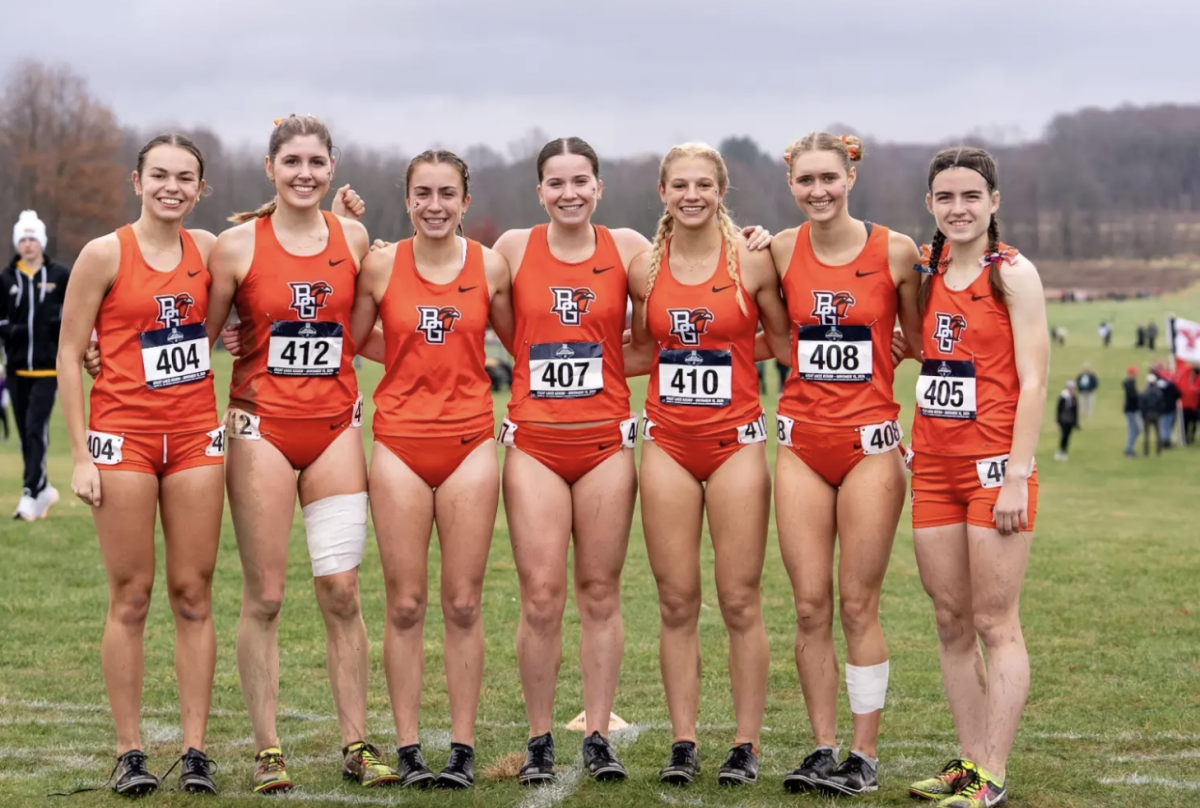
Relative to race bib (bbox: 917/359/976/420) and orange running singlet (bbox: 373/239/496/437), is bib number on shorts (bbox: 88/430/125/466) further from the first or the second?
race bib (bbox: 917/359/976/420)

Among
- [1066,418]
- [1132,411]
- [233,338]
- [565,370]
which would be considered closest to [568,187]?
[565,370]

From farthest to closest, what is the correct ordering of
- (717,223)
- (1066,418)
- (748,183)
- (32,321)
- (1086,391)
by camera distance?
1. (748,183)
2. (1086,391)
3. (1066,418)
4. (32,321)
5. (717,223)

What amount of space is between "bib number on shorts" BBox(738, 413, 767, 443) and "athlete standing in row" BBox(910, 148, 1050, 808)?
2.09 ft

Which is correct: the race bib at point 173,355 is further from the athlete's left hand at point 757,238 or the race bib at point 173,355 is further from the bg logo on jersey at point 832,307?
the bg logo on jersey at point 832,307

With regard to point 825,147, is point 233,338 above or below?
below

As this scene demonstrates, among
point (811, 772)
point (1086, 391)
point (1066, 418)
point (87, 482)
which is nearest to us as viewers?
point (87, 482)

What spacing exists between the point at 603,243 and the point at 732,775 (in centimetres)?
233

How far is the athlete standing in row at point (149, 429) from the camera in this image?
18.8ft

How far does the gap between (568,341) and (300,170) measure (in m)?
1.34

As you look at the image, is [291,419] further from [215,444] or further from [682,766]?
[682,766]

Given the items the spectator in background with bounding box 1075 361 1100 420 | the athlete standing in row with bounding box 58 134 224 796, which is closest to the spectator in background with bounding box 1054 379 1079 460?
the spectator in background with bounding box 1075 361 1100 420

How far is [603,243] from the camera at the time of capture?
6.15 metres

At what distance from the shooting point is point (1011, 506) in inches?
218

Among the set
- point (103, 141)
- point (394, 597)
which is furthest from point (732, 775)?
point (103, 141)
